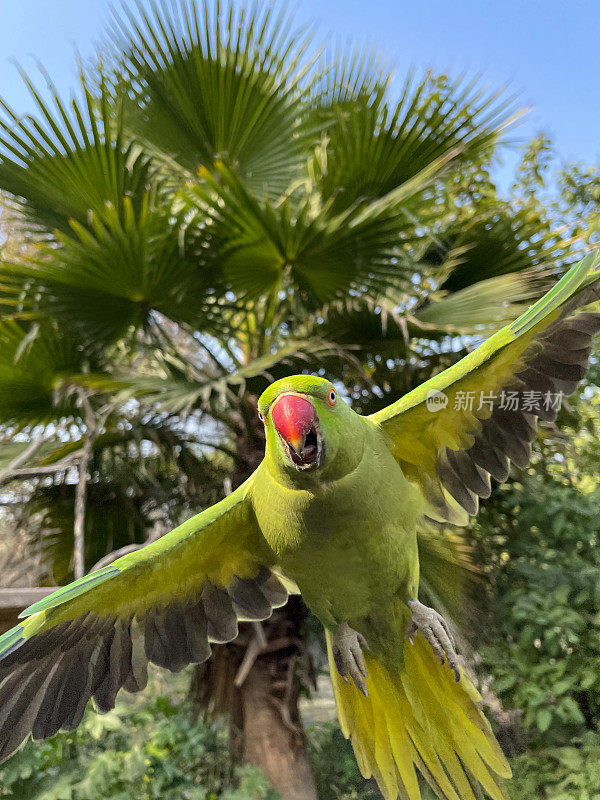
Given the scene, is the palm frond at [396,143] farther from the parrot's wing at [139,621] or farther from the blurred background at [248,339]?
the parrot's wing at [139,621]

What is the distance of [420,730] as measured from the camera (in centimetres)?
87

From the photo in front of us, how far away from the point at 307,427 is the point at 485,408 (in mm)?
396

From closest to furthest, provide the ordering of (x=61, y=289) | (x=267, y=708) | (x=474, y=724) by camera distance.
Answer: (x=474, y=724) < (x=61, y=289) < (x=267, y=708)

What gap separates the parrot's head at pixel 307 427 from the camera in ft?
1.93

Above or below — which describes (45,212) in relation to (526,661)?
above

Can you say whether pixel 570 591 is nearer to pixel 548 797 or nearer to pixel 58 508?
pixel 548 797

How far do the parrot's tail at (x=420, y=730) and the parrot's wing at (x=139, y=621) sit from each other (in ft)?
0.66

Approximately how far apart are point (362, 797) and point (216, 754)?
2.09ft

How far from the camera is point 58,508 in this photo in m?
2.33

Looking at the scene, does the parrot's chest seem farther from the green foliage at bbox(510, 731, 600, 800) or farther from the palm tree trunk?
the green foliage at bbox(510, 731, 600, 800)

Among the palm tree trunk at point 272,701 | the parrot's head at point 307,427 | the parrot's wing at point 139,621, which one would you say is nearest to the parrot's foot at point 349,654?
the parrot's wing at point 139,621

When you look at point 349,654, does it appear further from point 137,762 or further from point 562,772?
point 562,772

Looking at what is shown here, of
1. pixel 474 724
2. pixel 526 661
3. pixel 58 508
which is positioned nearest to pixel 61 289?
pixel 58 508
